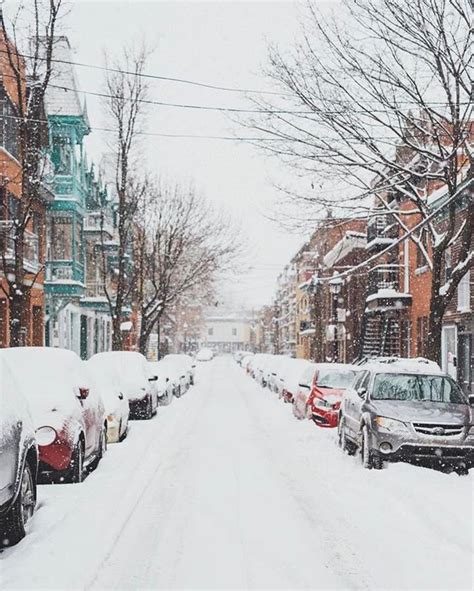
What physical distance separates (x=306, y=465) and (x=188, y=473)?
202cm

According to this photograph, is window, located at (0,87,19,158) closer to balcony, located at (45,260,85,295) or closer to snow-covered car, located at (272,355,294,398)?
balcony, located at (45,260,85,295)

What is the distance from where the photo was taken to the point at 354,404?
13.6 m

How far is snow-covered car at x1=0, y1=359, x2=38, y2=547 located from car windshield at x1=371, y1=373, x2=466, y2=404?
6239mm

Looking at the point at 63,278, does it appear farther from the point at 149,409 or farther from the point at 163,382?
the point at 149,409

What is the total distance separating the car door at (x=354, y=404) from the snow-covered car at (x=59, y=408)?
3.95m

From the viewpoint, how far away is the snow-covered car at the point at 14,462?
23.3 feet

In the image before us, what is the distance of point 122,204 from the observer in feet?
104

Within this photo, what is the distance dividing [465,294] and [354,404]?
1418 cm

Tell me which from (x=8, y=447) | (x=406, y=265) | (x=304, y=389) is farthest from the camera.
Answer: (x=406, y=265)

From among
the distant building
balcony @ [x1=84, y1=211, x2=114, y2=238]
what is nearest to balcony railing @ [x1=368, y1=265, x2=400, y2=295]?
balcony @ [x1=84, y1=211, x2=114, y2=238]

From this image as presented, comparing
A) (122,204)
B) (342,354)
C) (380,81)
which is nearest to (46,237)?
(122,204)

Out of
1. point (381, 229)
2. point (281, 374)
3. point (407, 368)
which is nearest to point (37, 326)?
point (281, 374)

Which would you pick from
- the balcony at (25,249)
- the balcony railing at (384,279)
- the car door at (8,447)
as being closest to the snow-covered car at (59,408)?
the car door at (8,447)

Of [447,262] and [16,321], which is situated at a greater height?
[447,262]
